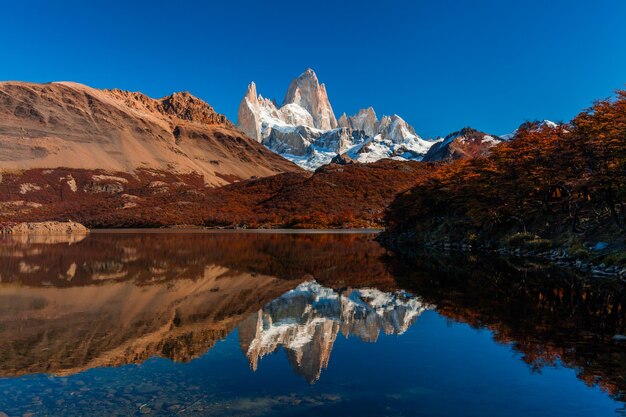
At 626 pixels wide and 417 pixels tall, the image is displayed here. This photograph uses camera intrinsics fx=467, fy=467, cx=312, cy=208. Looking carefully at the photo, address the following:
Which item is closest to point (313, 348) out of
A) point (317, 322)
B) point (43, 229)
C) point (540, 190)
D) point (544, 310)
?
point (317, 322)

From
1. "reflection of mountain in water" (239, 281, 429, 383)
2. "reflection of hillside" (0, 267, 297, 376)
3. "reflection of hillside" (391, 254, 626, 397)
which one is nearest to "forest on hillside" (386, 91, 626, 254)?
"reflection of hillside" (391, 254, 626, 397)

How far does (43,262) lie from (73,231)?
95752 mm

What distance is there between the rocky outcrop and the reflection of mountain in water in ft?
395

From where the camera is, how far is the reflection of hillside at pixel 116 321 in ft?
47.4

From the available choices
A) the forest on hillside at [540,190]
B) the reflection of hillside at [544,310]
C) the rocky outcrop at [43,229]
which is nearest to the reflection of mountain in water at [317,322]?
the reflection of hillside at [544,310]

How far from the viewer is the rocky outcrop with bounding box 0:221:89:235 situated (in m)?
124

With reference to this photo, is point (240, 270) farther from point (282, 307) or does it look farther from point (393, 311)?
point (393, 311)

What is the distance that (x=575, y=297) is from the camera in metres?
23.3

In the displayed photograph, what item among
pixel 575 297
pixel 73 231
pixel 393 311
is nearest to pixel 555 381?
pixel 393 311

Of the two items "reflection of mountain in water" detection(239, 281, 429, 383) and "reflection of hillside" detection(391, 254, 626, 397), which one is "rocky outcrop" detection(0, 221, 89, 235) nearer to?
"reflection of mountain in water" detection(239, 281, 429, 383)

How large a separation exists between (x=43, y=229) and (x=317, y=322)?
436 feet

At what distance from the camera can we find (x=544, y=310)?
67.5ft

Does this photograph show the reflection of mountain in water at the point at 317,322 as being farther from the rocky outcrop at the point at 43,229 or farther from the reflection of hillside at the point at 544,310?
the rocky outcrop at the point at 43,229

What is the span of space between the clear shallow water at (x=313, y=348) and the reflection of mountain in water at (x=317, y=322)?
89mm
